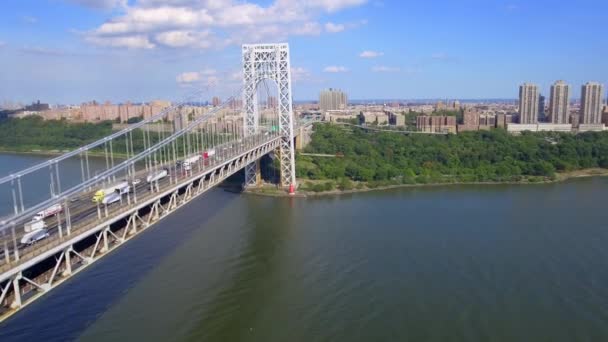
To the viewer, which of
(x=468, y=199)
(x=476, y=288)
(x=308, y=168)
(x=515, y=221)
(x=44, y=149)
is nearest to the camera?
(x=476, y=288)

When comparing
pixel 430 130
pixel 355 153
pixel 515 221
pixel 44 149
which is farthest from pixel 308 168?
pixel 44 149

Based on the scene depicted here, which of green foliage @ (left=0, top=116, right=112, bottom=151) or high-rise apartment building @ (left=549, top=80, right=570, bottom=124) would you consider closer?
green foliage @ (left=0, top=116, right=112, bottom=151)

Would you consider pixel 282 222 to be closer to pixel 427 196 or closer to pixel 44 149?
pixel 427 196

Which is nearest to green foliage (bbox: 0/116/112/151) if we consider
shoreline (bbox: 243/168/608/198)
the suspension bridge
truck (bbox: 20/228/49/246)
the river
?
the suspension bridge

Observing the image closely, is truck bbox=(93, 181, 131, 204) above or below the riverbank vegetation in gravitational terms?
above

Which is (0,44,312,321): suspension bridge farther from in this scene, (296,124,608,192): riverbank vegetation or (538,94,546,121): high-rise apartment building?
(538,94,546,121): high-rise apartment building

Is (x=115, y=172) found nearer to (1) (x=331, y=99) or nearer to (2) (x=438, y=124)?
(2) (x=438, y=124)

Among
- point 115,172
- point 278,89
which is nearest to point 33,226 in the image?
point 115,172
